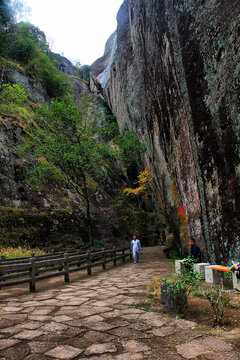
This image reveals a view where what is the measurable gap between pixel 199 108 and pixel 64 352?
6599mm

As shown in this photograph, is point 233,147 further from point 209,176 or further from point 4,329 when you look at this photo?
point 4,329

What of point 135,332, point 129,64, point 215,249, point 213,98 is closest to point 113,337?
point 135,332

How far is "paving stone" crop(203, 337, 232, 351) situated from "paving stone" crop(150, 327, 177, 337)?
0.47 metres

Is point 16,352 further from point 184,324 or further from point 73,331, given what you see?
point 184,324

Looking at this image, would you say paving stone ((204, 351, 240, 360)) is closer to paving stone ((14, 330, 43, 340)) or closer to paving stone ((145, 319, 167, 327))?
paving stone ((145, 319, 167, 327))

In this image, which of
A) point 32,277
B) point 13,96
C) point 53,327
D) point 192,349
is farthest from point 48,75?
point 192,349

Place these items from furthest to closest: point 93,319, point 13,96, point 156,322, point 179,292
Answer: point 13,96, point 179,292, point 93,319, point 156,322

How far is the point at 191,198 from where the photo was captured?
29.9ft

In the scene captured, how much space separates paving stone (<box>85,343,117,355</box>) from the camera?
2711 mm

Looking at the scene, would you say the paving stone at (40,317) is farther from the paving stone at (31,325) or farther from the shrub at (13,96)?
the shrub at (13,96)

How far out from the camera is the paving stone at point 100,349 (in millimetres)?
2711

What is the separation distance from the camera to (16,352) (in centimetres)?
274

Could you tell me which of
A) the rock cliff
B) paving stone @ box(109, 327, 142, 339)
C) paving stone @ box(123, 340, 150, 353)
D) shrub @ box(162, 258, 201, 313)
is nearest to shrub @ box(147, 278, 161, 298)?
shrub @ box(162, 258, 201, 313)

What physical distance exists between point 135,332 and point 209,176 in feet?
15.9
